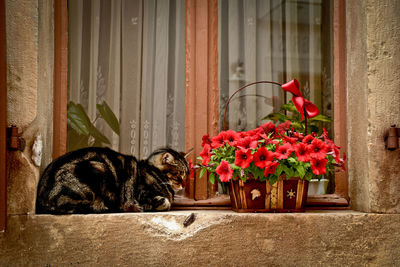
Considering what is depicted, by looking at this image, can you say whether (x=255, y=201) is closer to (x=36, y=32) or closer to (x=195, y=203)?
(x=195, y=203)

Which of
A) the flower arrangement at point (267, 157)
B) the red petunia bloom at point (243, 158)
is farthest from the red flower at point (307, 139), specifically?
the red petunia bloom at point (243, 158)

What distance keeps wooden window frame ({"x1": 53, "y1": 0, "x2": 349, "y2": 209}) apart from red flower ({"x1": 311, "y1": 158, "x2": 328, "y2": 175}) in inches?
20.3

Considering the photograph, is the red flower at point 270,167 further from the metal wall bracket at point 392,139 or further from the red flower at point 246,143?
the metal wall bracket at point 392,139

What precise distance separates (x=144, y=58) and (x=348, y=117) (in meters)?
1.43

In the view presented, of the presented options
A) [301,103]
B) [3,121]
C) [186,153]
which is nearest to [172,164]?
[186,153]

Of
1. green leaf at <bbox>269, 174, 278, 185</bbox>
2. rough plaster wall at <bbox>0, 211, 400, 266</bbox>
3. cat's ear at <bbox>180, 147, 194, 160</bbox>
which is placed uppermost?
cat's ear at <bbox>180, 147, 194, 160</bbox>

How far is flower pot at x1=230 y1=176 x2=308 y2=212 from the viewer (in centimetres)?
223

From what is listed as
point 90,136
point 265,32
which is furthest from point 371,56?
point 90,136

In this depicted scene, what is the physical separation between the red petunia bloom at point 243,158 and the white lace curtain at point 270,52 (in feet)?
2.03

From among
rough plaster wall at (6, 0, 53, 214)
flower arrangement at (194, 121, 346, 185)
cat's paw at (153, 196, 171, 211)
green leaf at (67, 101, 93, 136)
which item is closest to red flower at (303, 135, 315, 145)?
flower arrangement at (194, 121, 346, 185)

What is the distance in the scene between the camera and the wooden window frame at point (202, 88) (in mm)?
2605

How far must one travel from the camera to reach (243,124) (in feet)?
9.16

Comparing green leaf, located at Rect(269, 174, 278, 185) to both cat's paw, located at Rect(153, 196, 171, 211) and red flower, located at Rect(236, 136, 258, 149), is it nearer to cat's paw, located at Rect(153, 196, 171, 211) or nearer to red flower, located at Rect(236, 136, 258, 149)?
red flower, located at Rect(236, 136, 258, 149)

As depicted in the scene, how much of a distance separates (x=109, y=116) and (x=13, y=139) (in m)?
0.74
